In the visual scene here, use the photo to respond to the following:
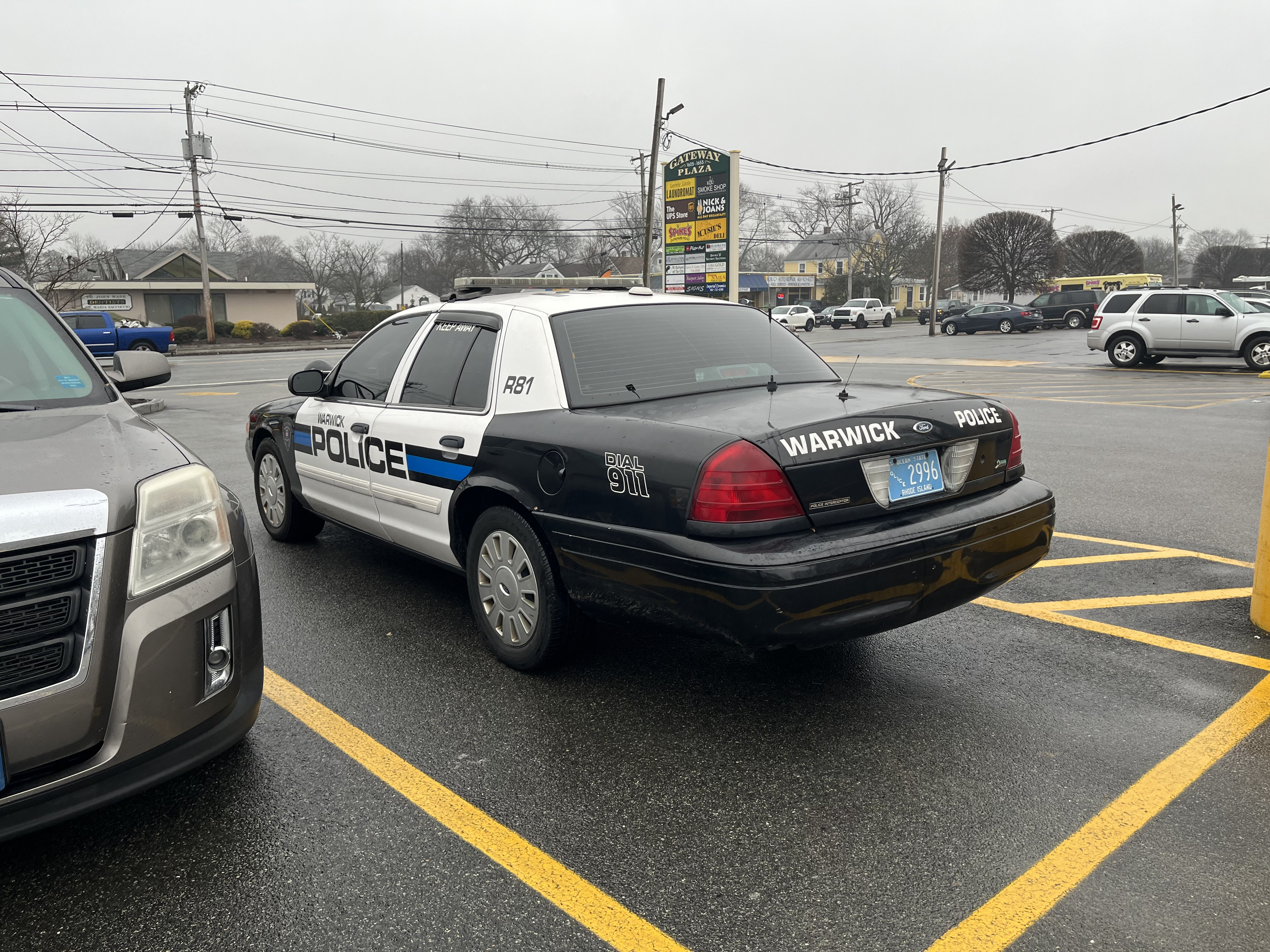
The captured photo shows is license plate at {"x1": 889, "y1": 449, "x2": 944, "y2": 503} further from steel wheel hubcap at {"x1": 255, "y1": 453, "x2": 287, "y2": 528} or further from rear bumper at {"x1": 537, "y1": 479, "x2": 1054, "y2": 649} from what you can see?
steel wheel hubcap at {"x1": 255, "y1": 453, "x2": 287, "y2": 528}

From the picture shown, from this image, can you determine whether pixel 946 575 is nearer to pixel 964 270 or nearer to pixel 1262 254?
pixel 964 270

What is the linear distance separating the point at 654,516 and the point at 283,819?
4.84 feet

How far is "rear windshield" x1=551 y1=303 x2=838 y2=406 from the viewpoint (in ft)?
12.2

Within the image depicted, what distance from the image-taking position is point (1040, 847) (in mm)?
2555

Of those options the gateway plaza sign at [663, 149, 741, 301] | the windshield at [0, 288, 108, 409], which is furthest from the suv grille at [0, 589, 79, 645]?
the gateway plaza sign at [663, 149, 741, 301]

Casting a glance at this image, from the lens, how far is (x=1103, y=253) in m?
76.8

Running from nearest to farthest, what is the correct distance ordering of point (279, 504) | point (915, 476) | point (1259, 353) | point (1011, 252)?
point (915, 476)
point (279, 504)
point (1259, 353)
point (1011, 252)

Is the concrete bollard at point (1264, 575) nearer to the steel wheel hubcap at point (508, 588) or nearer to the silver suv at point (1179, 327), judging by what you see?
the steel wheel hubcap at point (508, 588)

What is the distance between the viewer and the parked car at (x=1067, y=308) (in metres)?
44.8

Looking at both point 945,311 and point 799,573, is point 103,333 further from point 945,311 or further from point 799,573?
point 945,311

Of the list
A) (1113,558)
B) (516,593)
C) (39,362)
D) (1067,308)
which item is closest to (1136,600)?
(1113,558)

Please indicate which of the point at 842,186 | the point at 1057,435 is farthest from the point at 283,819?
the point at 842,186

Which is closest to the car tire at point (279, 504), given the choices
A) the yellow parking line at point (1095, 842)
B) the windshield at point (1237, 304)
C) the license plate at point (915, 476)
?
the license plate at point (915, 476)

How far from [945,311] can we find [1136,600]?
5574 cm
